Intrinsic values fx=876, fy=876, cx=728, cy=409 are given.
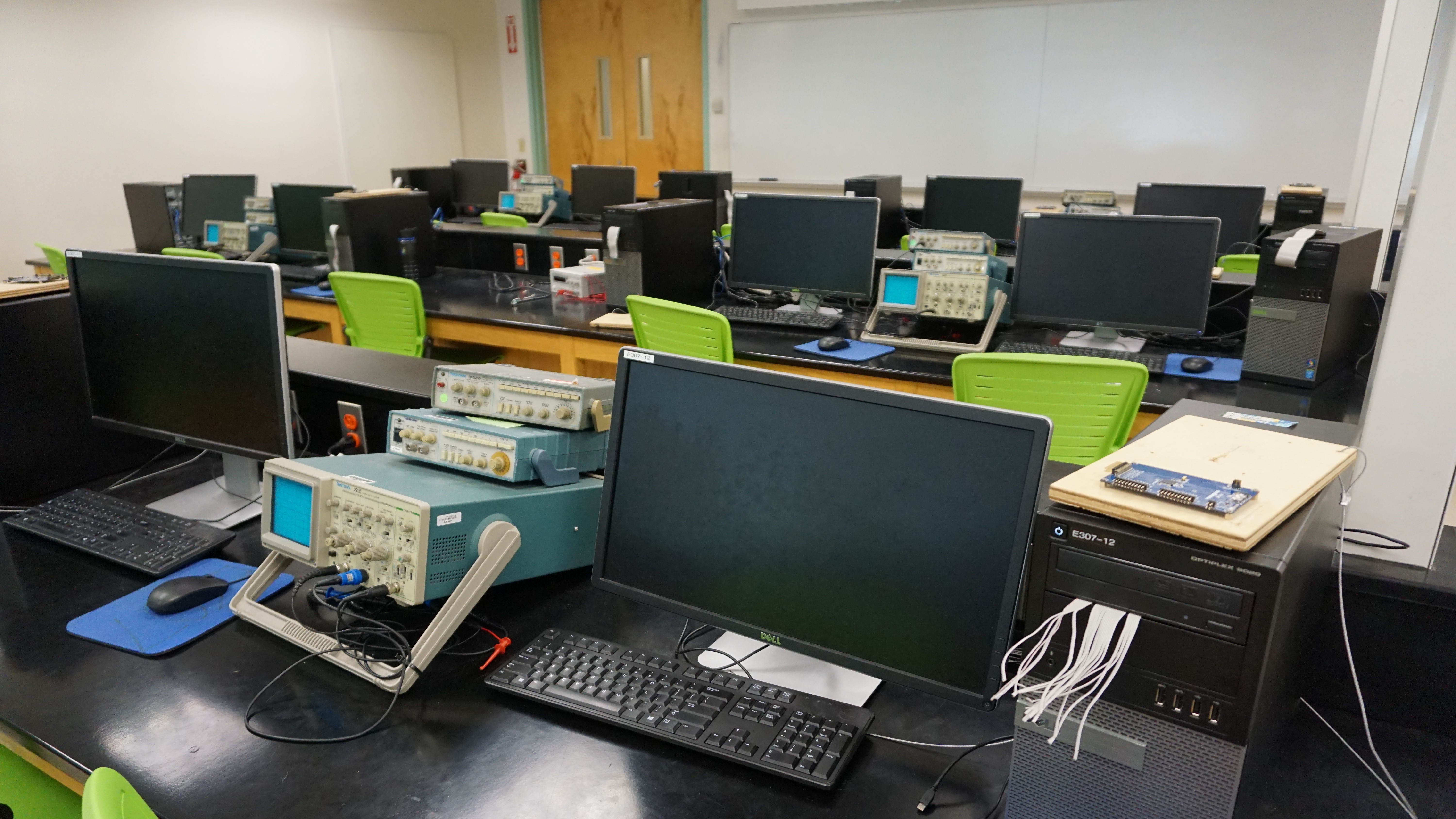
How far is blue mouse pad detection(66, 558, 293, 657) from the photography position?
4.07 feet

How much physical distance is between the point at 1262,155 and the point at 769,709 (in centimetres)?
562

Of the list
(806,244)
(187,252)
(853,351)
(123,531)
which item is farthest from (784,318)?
(187,252)

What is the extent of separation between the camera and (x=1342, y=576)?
107 cm

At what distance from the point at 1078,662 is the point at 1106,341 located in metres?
2.38

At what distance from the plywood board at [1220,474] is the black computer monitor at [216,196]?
5.38m

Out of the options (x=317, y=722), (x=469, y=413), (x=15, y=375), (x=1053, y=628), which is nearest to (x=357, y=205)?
(x=15, y=375)

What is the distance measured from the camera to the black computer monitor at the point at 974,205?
4777 mm

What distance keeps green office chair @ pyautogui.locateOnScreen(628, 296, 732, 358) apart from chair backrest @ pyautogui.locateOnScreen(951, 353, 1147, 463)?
762 millimetres

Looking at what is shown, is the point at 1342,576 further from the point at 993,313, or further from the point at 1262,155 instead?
the point at 1262,155

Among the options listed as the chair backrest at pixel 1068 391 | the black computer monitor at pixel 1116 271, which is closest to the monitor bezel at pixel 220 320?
the chair backrest at pixel 1068 391

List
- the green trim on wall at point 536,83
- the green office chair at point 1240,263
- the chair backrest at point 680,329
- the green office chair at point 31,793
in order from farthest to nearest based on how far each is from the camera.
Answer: the green trim on wall at point 536,83
the green office chair at point 1240,263
the chair backrest at point 680,329
the green office chair at point 31,793

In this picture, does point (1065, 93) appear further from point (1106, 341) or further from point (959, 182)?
point (1106, 341)

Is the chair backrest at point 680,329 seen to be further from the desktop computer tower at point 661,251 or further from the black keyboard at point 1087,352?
the black keyboard at point 1087,352

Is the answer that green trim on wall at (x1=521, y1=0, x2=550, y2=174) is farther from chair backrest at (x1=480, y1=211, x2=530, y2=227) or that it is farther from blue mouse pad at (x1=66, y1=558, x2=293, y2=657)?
blue mouse pad at (x1=66, y1=558, x2=293, y2=657)
